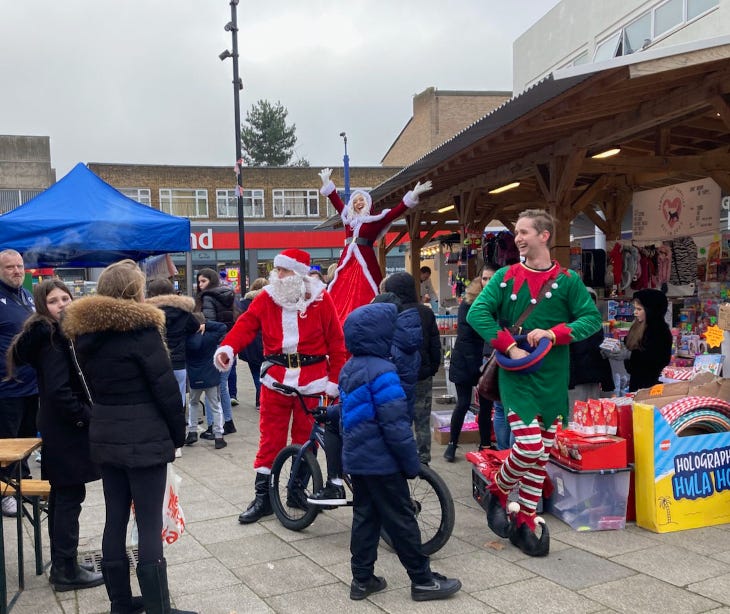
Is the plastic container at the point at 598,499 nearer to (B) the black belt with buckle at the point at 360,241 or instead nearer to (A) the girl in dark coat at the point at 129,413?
(A) the girl in dark coat at the point at 129,413

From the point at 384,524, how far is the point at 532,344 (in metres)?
1.34

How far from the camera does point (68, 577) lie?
12.4ft

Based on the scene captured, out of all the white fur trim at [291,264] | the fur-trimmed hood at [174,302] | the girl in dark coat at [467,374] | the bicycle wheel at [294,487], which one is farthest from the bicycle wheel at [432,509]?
the fur-trimmed hood at [174,302]

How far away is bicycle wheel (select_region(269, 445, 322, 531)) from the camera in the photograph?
4520 mm

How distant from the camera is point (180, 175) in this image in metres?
38.5

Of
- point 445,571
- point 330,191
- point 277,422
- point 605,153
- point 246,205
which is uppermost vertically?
point 246,205

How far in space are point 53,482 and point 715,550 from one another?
381cm

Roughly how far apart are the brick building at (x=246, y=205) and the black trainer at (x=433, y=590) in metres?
32.8

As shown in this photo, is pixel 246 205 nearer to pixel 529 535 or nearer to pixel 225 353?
pixel 225 353

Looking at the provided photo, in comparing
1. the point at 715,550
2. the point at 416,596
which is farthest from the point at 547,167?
the point at 416,596

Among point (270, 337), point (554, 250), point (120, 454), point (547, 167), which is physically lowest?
point (120, 454)

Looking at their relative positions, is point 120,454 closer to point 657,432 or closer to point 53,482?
point 53,482

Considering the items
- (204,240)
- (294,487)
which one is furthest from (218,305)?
(204,240)

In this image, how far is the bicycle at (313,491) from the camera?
13.1 ft
